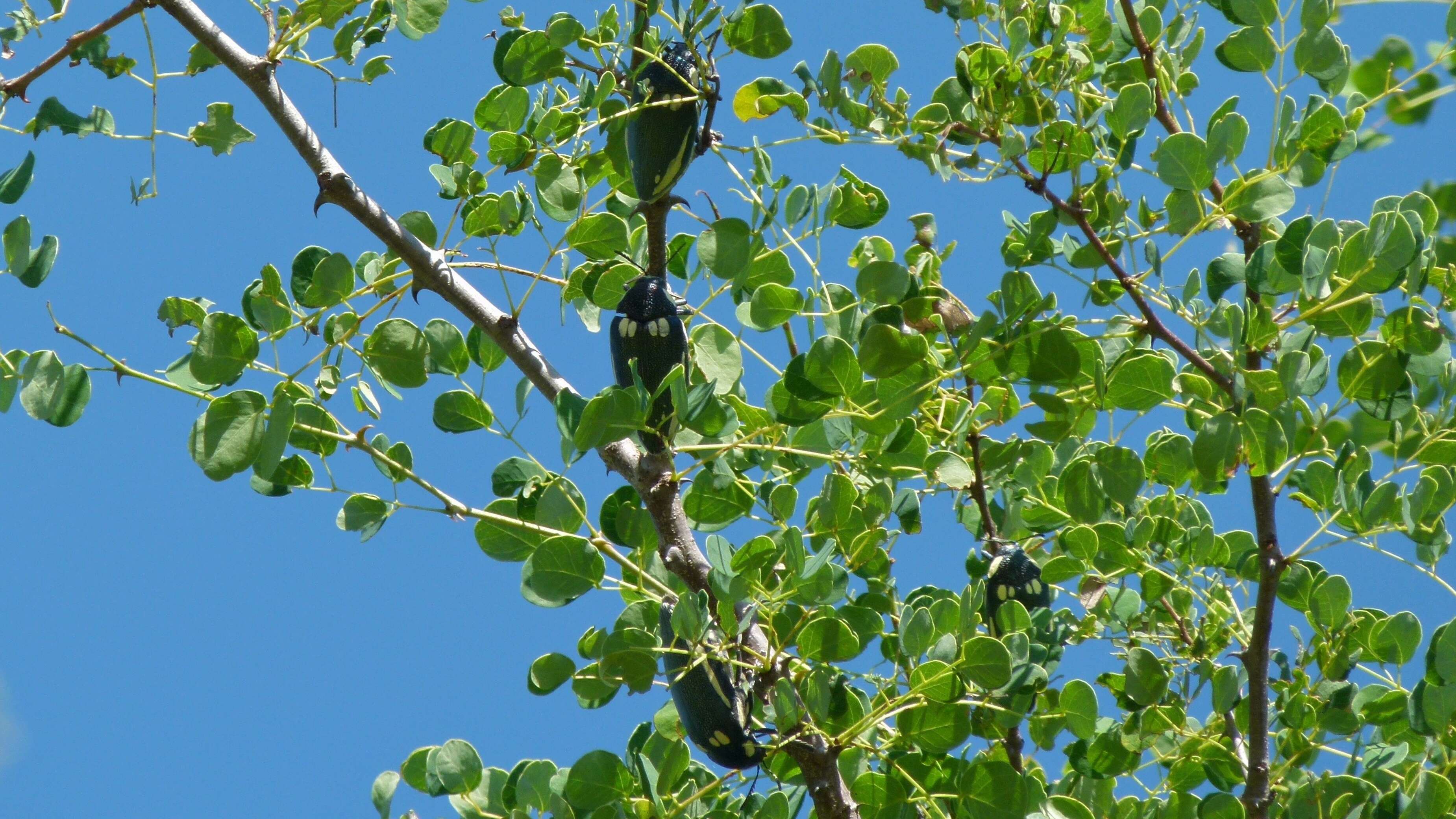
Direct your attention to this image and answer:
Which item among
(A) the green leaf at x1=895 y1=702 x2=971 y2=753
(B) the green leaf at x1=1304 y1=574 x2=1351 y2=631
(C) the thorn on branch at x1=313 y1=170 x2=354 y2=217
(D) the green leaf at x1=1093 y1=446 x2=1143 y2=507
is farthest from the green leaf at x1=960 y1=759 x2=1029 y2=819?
(C) the thorn on branch at x1=313 y1=170 x2=354 y2=217

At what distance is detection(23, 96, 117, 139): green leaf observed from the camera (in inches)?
41.4

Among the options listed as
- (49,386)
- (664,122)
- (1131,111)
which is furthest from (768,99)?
(49,386)

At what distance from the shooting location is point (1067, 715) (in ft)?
3.69

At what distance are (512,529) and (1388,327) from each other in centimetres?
67

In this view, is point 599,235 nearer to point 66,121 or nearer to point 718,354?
point 718,354

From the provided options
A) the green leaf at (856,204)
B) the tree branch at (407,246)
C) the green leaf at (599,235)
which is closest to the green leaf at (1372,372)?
the green leaf at (856,204)

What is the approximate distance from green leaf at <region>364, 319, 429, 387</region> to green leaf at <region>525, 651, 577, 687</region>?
0.81ft

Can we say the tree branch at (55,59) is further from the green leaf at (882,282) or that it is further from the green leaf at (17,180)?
the green leaf at (882,282)

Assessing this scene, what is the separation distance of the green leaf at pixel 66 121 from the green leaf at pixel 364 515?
38cm

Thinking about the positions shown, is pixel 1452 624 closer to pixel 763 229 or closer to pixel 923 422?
pixel 923 422

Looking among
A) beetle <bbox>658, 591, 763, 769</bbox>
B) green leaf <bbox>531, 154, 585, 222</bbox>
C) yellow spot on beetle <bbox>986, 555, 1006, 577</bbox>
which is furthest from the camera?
yellow spot on beetle <bbox>986, 555, 1006, 577</bbox>

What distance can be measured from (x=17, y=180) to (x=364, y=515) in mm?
364

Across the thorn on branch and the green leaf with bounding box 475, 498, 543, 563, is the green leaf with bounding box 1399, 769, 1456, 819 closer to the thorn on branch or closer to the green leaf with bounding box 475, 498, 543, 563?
the green leaf with bounding box 475, 498, 543, 563

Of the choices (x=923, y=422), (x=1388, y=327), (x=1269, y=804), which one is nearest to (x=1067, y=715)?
(x=1269, y=804)
